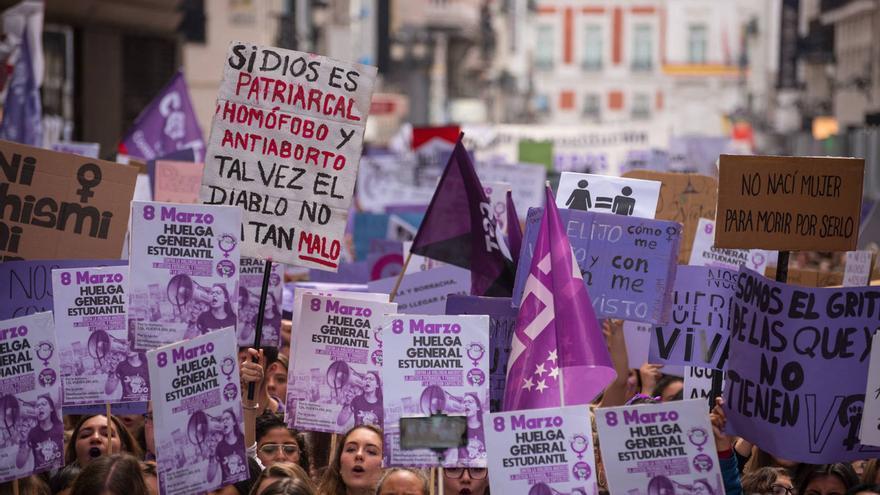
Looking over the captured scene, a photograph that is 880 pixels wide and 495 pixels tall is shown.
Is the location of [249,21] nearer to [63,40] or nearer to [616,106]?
[63,40]

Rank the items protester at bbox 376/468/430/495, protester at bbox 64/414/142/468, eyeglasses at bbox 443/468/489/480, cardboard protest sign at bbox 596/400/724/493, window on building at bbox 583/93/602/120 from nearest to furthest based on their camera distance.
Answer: cardboard protest sign at bbox 596/400/724/493 → protester at bbox 376/468/430/495 → eyeglasses at bbox 443/468/489/480 → protester at bbox 64/414/142/468 → window on building at bbox 583/93/602/120

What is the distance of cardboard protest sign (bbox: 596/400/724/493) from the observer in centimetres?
543

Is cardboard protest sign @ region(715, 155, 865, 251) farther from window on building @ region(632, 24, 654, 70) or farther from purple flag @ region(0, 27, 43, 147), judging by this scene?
window on building @ region(632, 24, 654, 70)

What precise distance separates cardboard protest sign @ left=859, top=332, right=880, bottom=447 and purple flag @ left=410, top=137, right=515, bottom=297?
6.48 ft

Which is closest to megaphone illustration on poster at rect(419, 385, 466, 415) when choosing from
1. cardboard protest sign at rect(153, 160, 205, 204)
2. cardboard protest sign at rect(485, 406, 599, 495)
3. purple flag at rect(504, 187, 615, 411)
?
purple flag at rect(504, 187, 615, 411)

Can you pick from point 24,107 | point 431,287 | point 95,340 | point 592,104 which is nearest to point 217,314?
point 95,340

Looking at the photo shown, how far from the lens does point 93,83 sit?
2012cm

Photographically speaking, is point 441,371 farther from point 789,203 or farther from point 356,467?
point 789,203

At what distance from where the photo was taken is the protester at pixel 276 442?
268 inches

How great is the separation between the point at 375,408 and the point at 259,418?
2.11 ft

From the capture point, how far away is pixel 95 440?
667cm

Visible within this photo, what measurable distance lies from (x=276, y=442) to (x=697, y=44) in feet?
270

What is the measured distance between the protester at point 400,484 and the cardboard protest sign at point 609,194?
6.90 feet

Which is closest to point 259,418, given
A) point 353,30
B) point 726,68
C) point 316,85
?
point 316,85
